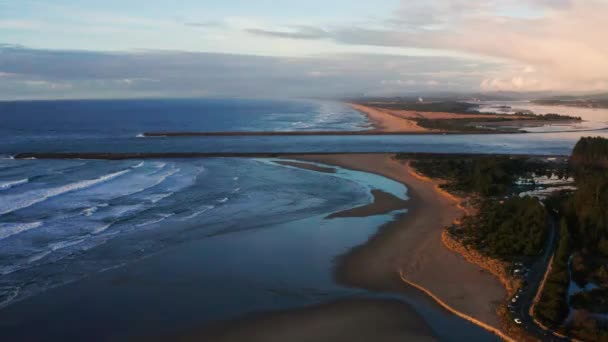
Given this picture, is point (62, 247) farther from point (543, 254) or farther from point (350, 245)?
point (543, 254)

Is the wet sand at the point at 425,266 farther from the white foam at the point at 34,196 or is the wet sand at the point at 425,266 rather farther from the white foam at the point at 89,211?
the white foam at the point at 34,196

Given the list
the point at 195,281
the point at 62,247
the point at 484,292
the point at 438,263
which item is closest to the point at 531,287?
the point at 484,292

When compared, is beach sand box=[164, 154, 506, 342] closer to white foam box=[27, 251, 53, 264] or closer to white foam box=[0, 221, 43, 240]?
white foam box=[27, 251, 53, 264]

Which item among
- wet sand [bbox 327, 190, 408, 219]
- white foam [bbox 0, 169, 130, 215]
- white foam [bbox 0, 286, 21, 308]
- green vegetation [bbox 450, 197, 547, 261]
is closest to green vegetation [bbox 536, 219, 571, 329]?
green vegetation [bbox 450, 197, 547, 261]

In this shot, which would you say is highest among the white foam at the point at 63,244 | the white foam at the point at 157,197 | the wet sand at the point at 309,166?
the wet sand at the point at 309,166

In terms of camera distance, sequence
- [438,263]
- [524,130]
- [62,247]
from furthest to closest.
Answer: [524,130] < [62,247] < [438,263]

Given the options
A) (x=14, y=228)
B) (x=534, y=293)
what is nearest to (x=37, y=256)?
(x=14, y=228)

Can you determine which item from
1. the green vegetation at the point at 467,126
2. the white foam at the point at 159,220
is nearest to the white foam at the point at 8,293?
the white foam at the point at 159,220
